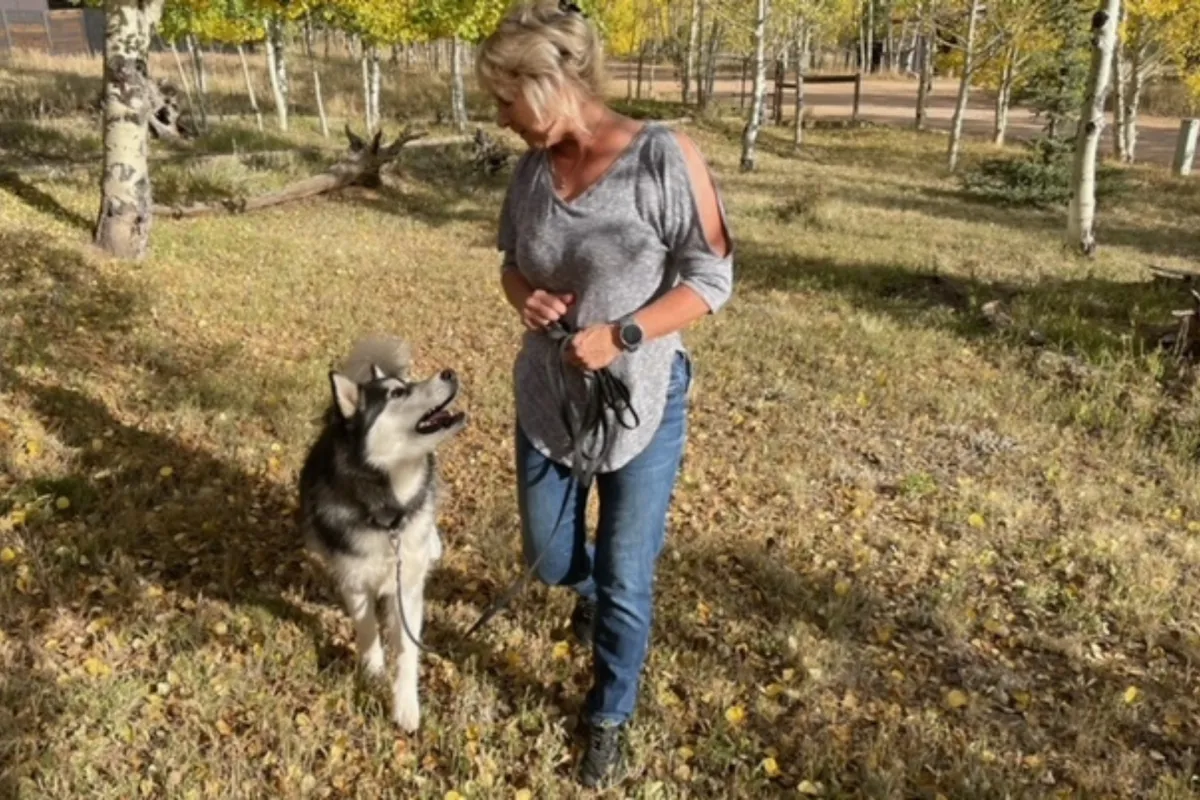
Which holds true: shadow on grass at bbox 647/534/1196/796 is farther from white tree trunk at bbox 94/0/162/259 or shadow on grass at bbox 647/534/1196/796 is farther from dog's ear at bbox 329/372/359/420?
white tree trunk at bbox 94/0/162/259

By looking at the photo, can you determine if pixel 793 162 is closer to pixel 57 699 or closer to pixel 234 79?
pixel 234 79

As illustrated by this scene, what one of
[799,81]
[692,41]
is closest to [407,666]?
[799,81]

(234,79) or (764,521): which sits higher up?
(234,79)

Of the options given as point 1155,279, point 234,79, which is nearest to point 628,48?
point 234,79

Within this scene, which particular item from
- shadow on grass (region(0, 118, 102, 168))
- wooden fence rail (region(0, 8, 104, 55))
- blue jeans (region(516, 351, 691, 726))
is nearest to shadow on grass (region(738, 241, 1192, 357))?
blue jeans (region(516, 351, 691, 726))

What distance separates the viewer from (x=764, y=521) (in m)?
5.22

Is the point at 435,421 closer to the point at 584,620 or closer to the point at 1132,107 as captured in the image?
the point at 584,620

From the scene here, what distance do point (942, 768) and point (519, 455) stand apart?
2087 millimetres

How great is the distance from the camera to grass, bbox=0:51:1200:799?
333 centimetres

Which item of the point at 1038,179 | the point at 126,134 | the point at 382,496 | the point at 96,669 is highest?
the point at 126,134

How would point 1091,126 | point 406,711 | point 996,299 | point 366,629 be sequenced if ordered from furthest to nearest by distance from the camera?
1. point 1091,126
2. point 996,299
3. point 366,629
4. point 406,711

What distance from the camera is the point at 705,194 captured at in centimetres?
246

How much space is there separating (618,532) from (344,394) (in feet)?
3.71

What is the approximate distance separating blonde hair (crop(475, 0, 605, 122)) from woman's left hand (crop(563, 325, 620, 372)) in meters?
0.62
